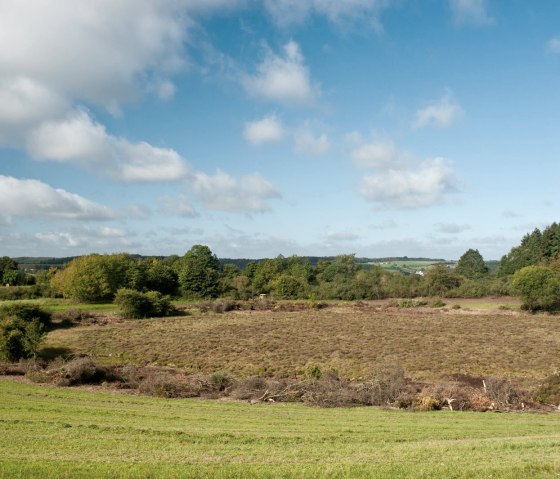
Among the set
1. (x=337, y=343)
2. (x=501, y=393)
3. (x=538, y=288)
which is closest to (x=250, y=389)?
(x=501, y=393)

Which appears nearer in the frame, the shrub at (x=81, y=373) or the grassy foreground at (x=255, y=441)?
the grassy foreground at (x=255, y=441)

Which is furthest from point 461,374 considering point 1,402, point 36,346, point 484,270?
point 484,270

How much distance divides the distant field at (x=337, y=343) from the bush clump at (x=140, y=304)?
12.4 feet

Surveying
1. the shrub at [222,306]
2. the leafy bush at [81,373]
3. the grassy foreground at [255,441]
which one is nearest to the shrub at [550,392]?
the grassy foreground at [255,441]

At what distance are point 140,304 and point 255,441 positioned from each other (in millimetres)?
57561

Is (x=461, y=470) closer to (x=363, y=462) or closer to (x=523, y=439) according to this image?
(x=363, y=462)

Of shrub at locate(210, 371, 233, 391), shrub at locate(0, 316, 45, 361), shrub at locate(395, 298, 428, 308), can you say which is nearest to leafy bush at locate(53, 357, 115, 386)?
shrub at locate(210, 371, 233, 391)

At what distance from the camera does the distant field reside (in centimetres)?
3444

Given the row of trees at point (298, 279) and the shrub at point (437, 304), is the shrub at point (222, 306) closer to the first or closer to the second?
the row of trees at point (298, 279)

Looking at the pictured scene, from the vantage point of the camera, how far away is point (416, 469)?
935 centimetres

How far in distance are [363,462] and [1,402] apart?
1536cm

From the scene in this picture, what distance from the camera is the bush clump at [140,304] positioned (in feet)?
217

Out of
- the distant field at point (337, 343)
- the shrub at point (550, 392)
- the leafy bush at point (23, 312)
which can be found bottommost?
the distant field at point (337, 343)

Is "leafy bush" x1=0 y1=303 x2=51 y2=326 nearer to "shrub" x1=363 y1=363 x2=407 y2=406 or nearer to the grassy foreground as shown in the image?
the grassy foreground
